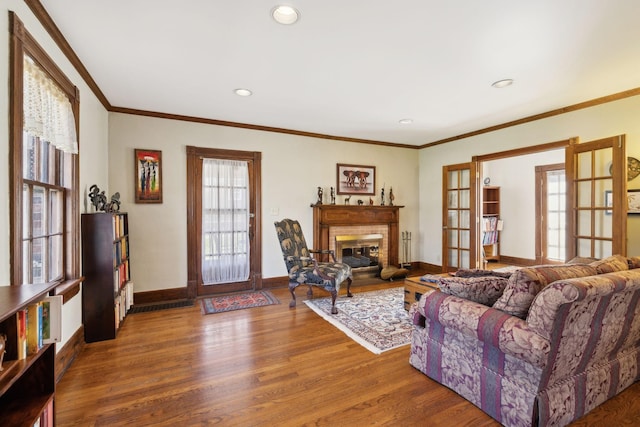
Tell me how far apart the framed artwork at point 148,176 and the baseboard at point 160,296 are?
118cm

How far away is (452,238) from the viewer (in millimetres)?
5215

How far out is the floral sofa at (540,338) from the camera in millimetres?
1485

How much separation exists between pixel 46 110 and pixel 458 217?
5216 millimetres

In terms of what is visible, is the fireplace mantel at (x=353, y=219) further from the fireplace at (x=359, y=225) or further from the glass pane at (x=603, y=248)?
the glass pane at (x=603, y=248)

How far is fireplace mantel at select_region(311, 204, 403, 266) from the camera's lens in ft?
16.0

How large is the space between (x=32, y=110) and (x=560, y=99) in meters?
4.77

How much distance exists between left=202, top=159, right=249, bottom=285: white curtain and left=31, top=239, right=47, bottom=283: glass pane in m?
2.04

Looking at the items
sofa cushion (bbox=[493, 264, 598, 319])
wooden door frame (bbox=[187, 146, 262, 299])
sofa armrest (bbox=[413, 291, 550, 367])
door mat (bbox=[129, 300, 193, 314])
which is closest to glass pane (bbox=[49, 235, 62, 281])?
door mat (bbox=[129, 300, 193, 314])

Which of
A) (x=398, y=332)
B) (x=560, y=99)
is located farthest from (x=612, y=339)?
(x=560, y=99)

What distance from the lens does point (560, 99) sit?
343cm

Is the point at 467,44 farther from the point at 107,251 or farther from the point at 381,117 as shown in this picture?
the point at 107,251

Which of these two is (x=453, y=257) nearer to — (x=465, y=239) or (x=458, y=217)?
(x=465, y=239)

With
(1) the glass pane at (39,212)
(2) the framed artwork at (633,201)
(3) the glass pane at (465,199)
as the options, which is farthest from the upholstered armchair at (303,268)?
(2) the framed artwork at (633,201)

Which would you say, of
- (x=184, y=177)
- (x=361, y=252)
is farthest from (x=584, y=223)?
(x=184, y=177)
